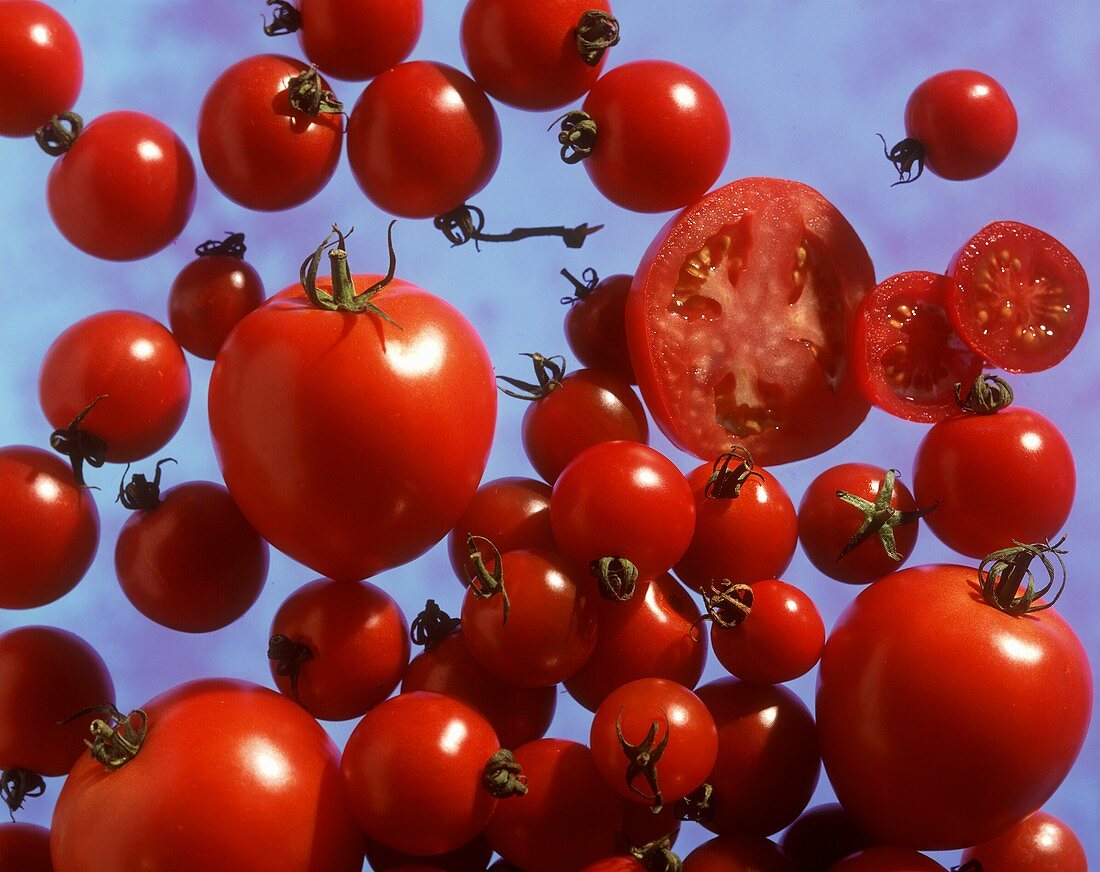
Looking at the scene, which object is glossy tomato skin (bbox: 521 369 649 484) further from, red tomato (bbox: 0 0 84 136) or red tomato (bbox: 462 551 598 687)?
red tomato (bbox: 0 0 84 136)

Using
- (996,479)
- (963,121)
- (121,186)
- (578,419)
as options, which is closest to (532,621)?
(578,419)

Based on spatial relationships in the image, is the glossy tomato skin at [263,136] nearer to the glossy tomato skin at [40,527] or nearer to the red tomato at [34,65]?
the red tomato at [34,65]

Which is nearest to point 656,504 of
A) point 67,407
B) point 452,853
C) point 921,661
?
point 921,661

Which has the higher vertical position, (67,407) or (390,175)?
(390,175)

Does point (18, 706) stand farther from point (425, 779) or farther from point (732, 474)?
point (732, 474)

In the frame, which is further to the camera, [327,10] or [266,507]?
[327,10]

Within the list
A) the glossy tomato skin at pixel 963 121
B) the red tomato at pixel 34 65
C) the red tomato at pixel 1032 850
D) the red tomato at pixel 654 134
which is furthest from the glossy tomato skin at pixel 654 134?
the red tomato at pixel 1032 850

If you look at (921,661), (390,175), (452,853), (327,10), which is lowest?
(452,853)
